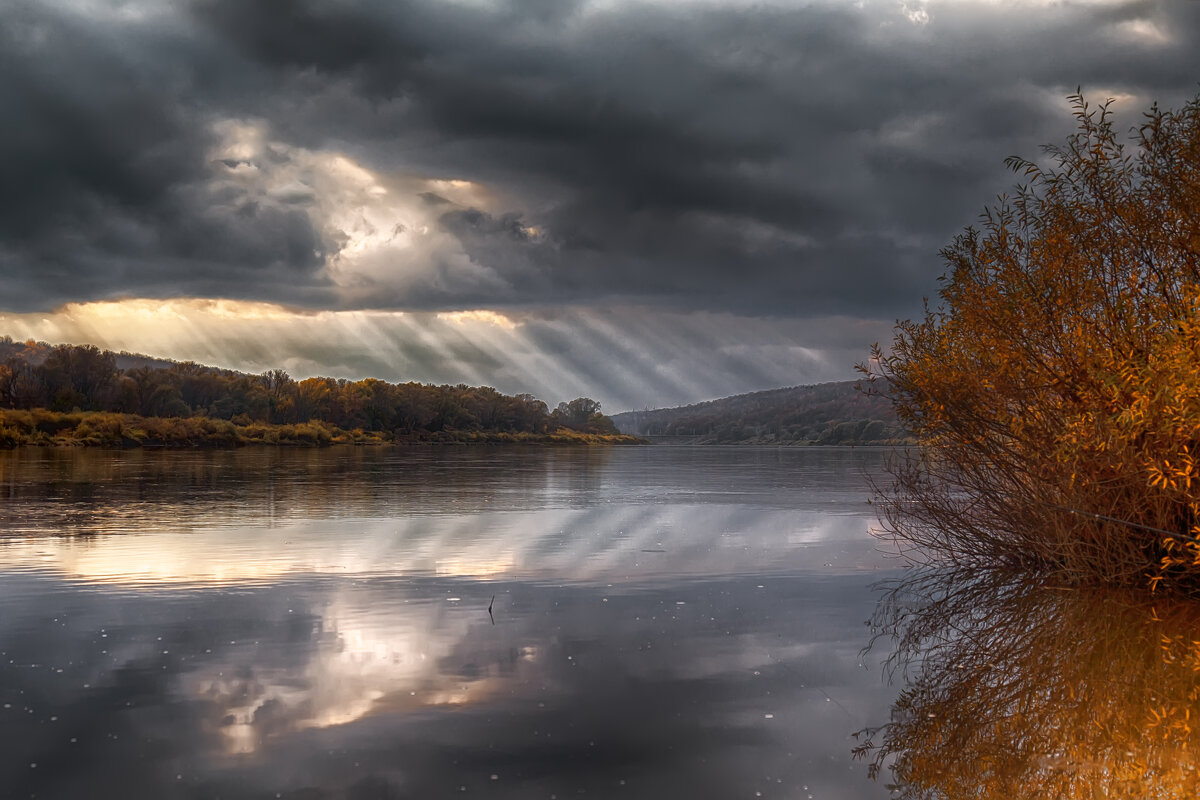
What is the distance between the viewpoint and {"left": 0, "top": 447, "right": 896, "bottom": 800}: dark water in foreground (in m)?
6.34

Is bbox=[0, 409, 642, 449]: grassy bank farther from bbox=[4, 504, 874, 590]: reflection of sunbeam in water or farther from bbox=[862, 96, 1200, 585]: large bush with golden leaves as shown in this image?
bbox=[862, 96, 1200, 585]: large bush with golden leaves

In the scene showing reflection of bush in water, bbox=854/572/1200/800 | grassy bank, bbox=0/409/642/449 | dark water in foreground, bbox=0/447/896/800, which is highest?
→ grassy bank, bbox=0/409/642/449

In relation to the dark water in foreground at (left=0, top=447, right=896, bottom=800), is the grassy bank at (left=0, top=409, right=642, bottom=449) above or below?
above

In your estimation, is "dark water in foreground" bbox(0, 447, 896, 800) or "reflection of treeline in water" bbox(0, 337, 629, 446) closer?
"dark water in foreground" bbox(0, 447, 896, 800)

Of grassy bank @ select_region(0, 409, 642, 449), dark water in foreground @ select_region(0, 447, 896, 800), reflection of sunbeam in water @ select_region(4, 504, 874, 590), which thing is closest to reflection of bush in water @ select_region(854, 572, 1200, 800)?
dark water in foreground @ select_region(0, 447, 896, 800)

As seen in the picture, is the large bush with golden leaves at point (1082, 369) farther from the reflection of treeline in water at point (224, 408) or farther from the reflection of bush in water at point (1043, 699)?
the reflection of treeline in water at point (224, 408)

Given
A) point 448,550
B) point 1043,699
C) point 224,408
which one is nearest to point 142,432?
point 224,408

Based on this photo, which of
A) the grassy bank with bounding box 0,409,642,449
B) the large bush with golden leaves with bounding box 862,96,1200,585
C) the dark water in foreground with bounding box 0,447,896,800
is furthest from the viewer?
the grassy bank with bounding box 0,409,642,449

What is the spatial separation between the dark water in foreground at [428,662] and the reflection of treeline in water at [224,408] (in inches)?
2609

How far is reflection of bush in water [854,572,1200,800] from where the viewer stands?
21.1 ft

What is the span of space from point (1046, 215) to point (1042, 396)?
9.14ft

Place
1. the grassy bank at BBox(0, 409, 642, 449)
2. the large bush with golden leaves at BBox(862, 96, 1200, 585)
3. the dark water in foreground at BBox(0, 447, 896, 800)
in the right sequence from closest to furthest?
1. the dark water in foreground at BBox(0, 447, 896, 800)
2. the large bush with golden leaves at BBox(862, 96, 1200, 585)
3. the grassy bank at BBox(0, 409, 642, 449)

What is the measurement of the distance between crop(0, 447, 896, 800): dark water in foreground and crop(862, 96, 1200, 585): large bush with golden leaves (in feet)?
9.61

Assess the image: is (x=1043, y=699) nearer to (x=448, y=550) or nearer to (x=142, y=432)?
(x=448, y=550)
